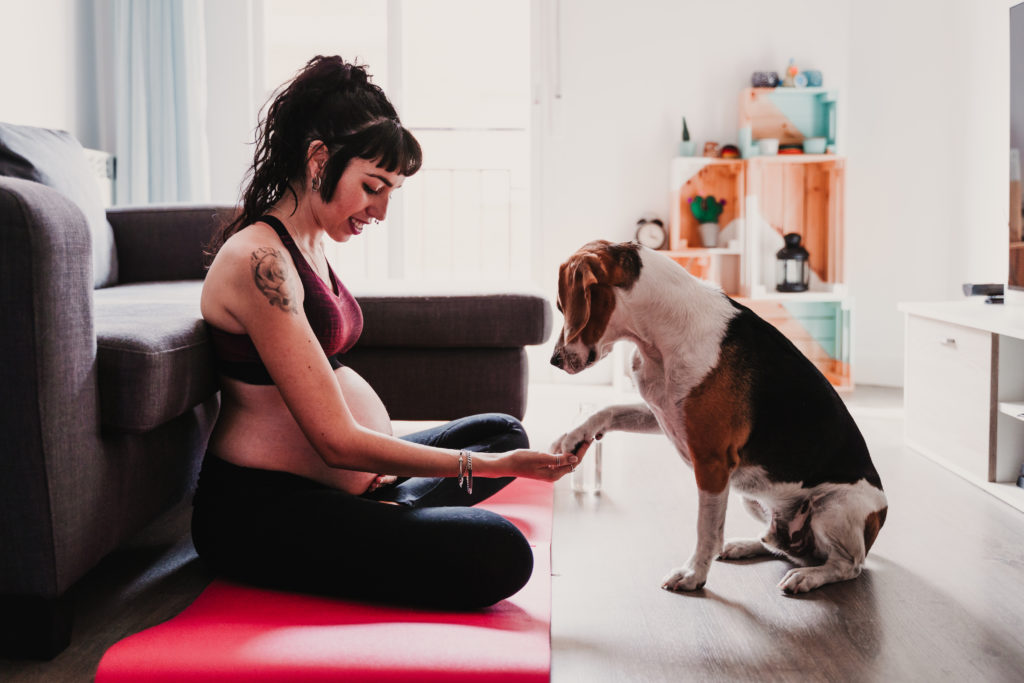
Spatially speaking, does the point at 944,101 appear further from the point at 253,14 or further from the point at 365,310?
the point at 253,14

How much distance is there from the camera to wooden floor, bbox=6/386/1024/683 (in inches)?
54.2

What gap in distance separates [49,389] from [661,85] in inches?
140

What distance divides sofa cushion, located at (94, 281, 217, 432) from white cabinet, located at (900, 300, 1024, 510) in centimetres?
200

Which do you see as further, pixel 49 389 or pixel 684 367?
pixel 684 367

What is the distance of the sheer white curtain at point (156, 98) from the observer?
13.3ft

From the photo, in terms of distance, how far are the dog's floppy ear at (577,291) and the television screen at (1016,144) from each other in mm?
1840

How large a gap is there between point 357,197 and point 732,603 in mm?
1031

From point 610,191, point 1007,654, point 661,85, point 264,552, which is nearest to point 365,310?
point 264,552

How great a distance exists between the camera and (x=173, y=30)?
13.4 feet

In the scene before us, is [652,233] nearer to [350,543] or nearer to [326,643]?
[350,543]

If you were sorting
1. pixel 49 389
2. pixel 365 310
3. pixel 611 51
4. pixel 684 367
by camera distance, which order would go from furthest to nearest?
pixel 611 51
pixel 365 310
pixel 684 367
pixel 49 389

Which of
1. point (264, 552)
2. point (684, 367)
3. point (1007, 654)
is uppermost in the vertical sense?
point (684, 367)

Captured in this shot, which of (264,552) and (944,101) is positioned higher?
(944,101)

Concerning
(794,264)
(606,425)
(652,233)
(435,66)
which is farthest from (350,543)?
(435,66)
